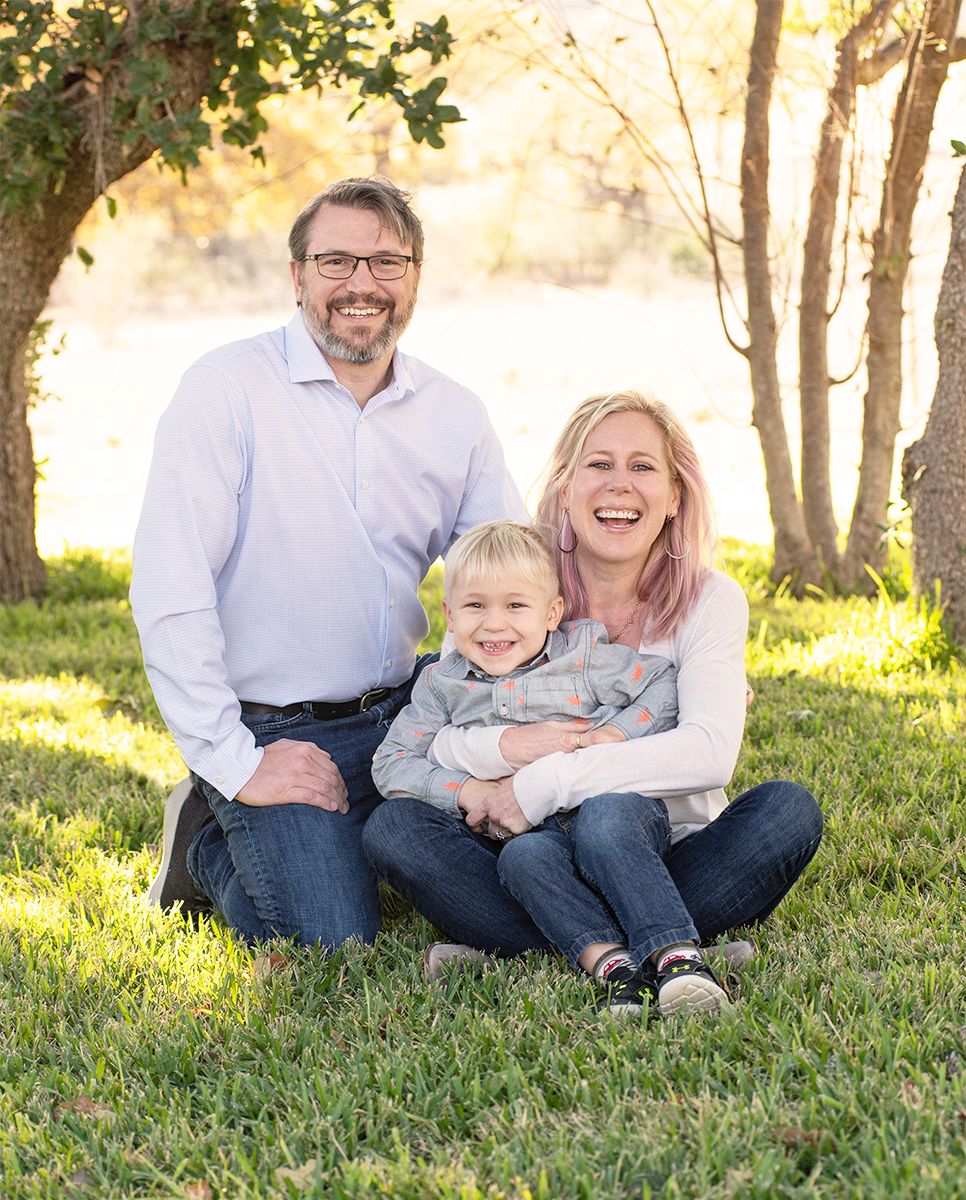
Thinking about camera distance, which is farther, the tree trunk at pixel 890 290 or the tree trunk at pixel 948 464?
the tree trunk at pixel 890 290

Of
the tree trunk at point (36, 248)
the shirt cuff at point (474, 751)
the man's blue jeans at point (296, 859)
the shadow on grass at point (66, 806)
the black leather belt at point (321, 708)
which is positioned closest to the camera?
the shirt cuff at point (474, 751)

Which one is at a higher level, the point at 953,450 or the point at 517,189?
the point at 517,189

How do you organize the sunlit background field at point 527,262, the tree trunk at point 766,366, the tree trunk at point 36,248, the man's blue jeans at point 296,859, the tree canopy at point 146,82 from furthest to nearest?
the sunlit background field at point 527,262
the tree trunk at point 766,366
the tree trunk at point 36,248
the tree canopy at point 146,82
the man's blue jeans at point 296,859

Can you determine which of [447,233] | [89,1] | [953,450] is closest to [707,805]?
[953,450]

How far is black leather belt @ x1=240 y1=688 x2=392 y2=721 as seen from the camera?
386 centimetres

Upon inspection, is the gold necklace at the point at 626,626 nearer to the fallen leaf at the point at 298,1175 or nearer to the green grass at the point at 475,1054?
the green grass at the point at 475,1054

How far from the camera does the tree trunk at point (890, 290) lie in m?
6.75

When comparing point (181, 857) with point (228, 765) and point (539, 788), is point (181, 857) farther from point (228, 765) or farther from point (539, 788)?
point (539, 788)

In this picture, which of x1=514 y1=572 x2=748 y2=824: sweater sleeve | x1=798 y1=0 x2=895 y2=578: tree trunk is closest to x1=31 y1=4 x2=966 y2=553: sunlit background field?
x1=798 y1=0 x2=895 y2=578: tree trunk

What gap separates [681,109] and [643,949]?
15.6ft

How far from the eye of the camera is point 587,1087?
254 centimetres

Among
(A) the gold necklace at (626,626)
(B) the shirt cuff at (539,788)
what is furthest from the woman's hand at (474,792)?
(A) the gold necklace at (626,626)

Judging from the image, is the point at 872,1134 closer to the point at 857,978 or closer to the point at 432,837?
the point at 857,978

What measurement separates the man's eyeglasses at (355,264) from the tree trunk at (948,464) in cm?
258
